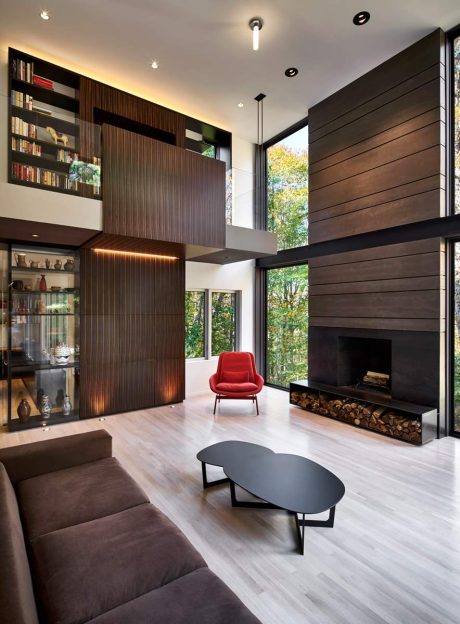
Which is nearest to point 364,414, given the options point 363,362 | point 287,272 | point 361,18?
point 363,362

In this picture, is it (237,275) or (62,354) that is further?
(237,275)

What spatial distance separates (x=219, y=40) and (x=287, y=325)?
4.85m

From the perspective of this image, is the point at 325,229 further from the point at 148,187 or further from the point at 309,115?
the point at 148,187

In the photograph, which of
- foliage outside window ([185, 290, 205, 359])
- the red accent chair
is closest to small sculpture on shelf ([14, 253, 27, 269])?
foliage outside window ([185, 290, 205, 359])

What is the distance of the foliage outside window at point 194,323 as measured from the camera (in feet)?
22.6

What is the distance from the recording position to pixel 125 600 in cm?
143

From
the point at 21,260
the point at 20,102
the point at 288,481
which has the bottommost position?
the point at 288,481

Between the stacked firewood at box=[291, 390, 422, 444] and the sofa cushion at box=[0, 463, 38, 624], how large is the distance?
13.7 ft

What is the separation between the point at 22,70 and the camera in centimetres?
473

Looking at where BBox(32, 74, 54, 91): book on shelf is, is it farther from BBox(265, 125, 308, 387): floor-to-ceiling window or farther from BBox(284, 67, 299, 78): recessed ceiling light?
BBox(265, 125, 308, 387): floor-to-ceiling window

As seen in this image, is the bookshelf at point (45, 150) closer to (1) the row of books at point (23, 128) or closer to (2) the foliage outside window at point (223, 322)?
(1) the row of books at point (23, 128)

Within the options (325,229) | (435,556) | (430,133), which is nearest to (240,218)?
(325,229)

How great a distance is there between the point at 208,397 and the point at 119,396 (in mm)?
1747

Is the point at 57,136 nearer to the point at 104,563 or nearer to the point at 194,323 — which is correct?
the point at 194,323
